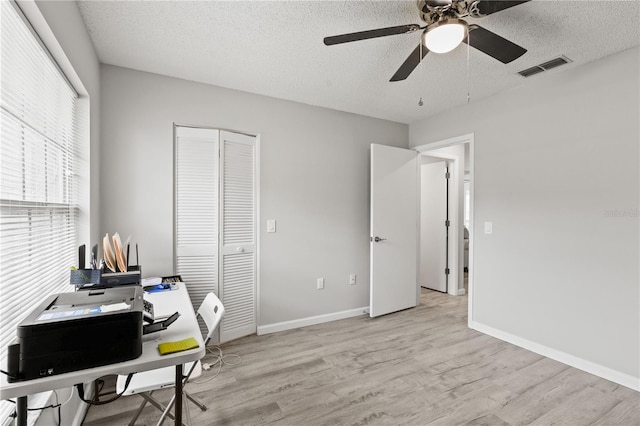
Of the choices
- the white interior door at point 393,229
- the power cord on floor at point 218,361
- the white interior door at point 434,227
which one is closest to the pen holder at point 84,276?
the power cord on floor at point 218,361

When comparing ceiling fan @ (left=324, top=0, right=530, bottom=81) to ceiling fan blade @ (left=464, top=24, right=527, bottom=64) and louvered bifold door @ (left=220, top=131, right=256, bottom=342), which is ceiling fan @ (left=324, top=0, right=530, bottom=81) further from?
louvered bifold door @ (left=220, top=131, right=256, bottom=342)

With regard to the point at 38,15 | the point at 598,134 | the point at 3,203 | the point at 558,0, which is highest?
the point at 558,0

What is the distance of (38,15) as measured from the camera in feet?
4.21

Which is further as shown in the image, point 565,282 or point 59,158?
point 565,282

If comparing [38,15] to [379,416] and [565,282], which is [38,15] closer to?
[379,416]

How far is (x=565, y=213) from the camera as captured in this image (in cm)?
262

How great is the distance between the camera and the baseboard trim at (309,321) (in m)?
3.21

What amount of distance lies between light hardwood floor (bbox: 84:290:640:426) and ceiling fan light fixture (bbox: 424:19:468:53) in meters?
2.19

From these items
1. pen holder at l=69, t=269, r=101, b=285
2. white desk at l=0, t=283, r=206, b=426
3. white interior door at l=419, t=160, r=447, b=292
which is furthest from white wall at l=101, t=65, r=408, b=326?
white desk at l=0, t=283, r=206, b=426

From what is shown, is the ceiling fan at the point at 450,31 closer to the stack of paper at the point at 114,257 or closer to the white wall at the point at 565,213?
the white wall at the point at 565,213

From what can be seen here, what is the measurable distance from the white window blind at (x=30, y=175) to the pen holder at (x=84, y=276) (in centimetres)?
9

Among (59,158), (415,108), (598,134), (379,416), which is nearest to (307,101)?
(415,108)

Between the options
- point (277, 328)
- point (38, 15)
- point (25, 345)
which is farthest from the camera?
point (277, 328)

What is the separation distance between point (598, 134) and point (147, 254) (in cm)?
384
